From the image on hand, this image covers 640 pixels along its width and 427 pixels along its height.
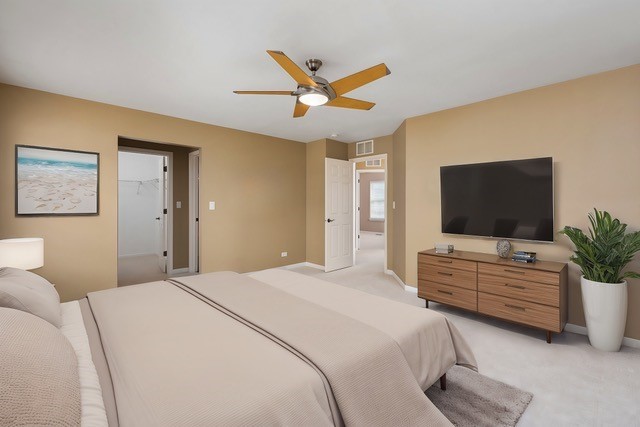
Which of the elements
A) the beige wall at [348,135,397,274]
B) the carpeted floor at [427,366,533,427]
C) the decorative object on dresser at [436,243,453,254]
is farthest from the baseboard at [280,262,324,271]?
the carpeted floor at [427,366,533,427]

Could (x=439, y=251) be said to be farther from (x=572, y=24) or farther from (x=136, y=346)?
(x=136, y=346)

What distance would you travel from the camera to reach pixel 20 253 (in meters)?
2.43

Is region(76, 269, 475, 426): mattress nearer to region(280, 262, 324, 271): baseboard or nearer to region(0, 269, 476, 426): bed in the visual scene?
region(0, 269, 476, 426): bed

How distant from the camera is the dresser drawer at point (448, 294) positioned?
320 centimetres

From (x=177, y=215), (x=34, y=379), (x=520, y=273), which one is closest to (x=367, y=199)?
(x=177, y=215)

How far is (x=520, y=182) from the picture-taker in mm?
3205

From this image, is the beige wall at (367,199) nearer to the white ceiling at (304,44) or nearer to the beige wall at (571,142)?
the beige wall at (571,142)

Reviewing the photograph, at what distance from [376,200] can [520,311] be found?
8.65m

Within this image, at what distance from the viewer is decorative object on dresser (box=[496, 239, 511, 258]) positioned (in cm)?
324

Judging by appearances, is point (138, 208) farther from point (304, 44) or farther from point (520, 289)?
point (520, 289)

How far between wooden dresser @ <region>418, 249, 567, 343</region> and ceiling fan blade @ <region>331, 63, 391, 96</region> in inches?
86.0

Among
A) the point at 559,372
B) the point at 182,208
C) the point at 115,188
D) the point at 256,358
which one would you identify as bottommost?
the point at 559,372

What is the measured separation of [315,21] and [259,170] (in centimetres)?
344

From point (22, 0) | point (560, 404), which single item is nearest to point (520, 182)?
point (560, 404)
